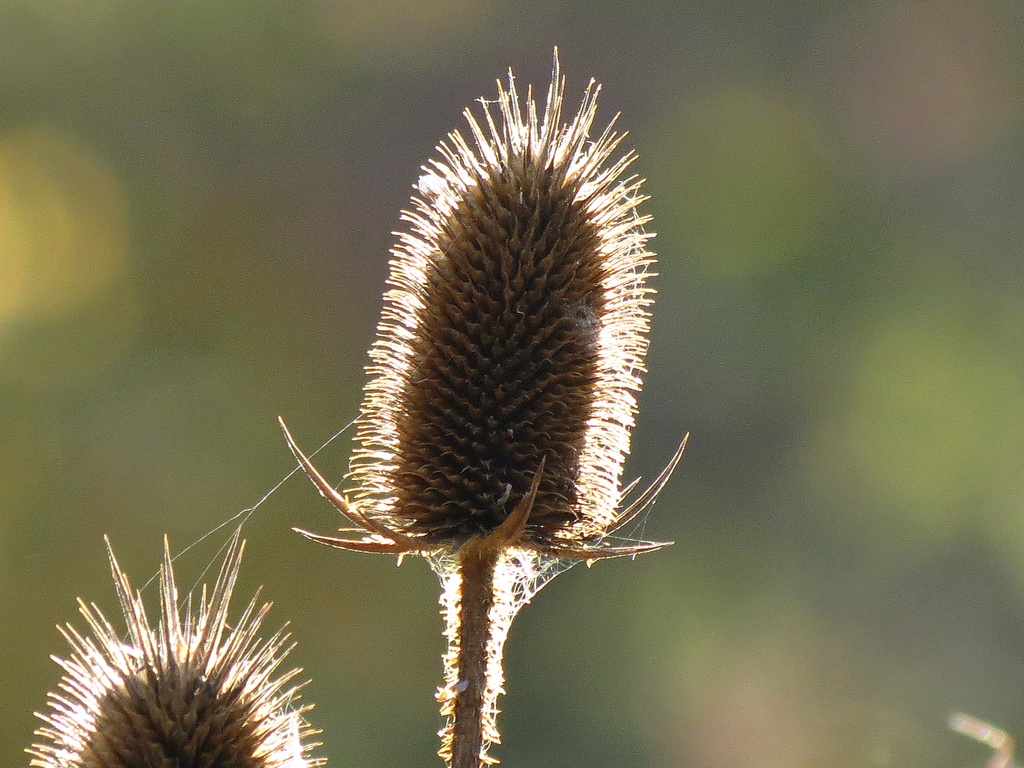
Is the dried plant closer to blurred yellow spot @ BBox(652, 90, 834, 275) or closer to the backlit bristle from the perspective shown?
the backlit bristle

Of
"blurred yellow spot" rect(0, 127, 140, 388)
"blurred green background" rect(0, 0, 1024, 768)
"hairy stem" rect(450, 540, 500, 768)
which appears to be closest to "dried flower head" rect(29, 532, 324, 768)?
"hairy stem" rect(450, 540, 500, 768)

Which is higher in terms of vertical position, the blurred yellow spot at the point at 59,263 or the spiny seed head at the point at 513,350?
the blurred yellow spot at the point at 59,263

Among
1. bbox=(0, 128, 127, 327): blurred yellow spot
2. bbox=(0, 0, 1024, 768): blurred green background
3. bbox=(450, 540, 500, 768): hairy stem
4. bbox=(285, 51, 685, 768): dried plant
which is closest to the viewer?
bbox=(450, 540, 500, 768): hairy stem

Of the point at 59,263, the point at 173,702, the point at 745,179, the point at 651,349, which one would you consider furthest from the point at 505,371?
the point at 745,179

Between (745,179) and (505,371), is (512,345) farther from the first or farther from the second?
(745,179)

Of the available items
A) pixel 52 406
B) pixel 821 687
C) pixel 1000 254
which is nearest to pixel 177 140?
pixel 52 406

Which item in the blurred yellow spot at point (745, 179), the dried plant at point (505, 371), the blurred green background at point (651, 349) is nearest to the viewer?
the dried plant at point (505, 371)

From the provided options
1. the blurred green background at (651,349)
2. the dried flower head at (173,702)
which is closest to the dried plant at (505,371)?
the dried flower head at (173,702)

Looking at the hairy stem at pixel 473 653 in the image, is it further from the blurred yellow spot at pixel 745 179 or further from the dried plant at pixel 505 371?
the blurred yellow spot at pixel 745 179
